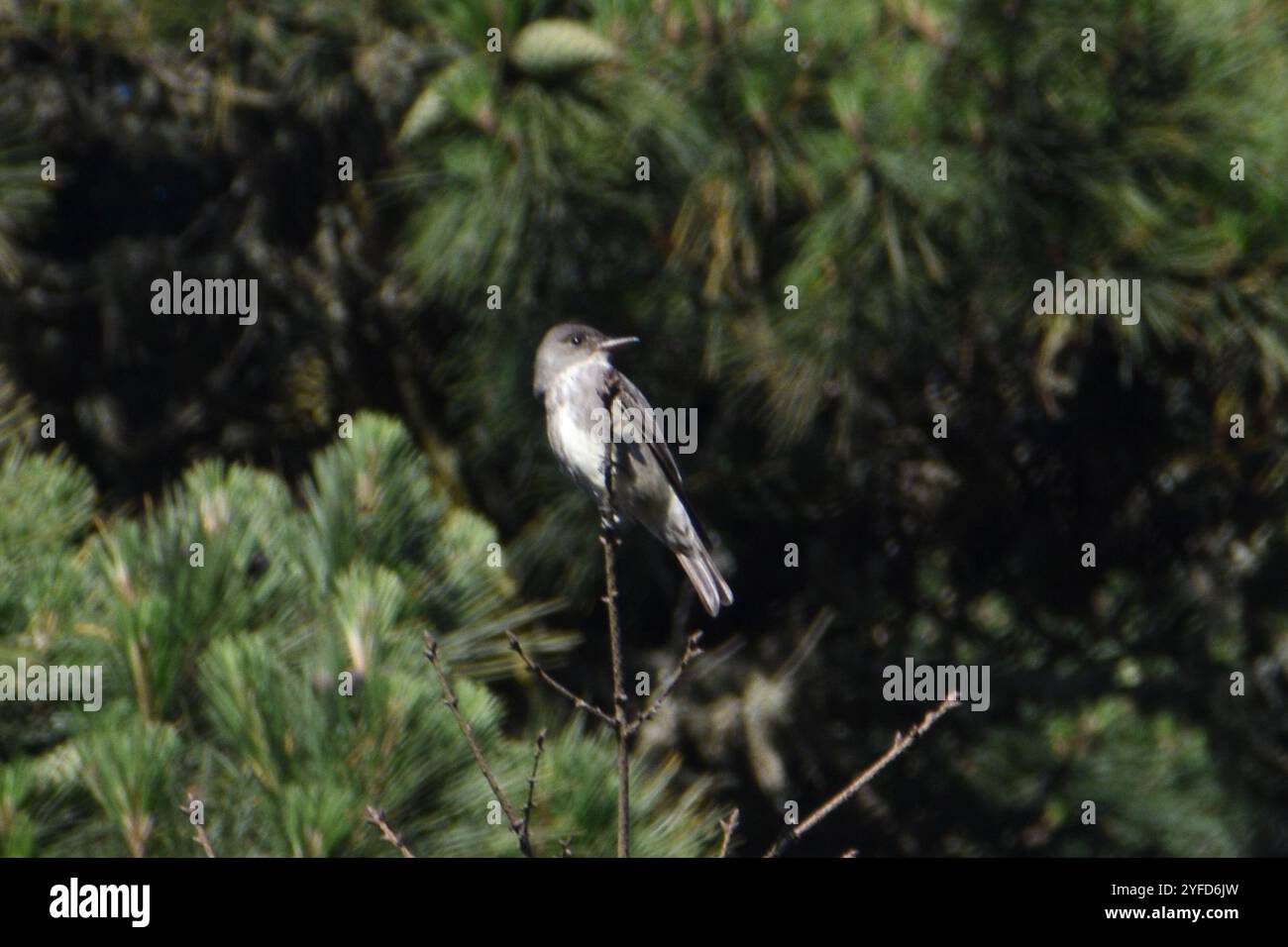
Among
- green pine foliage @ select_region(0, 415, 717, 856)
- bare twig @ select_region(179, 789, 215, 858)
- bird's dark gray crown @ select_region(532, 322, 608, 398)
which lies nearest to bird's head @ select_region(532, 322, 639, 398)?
bird's dark gray crown @ select_region(532, 322, 608, 398)

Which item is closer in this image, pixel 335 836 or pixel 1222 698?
pixel 335 836

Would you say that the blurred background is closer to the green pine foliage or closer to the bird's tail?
the green pine foliage

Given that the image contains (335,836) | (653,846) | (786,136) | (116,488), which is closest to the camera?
(335,836)

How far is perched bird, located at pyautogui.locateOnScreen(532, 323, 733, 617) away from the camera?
3629mm

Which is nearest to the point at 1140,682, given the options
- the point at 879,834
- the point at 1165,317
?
the point at 879,834

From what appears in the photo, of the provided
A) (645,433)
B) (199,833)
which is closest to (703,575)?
(645,433)

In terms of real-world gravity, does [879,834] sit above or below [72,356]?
below

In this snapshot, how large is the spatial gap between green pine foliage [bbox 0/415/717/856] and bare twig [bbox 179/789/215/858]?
0.14 feet

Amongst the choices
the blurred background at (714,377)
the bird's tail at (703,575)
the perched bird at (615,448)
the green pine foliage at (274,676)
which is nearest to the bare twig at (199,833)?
the green pine foliage at (274,676)

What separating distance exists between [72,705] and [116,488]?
7.39ft

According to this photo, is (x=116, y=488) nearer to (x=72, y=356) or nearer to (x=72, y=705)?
(x=72, y=356)

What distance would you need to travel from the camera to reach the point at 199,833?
226 centimetres

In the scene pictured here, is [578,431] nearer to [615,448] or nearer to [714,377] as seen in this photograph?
[615,448]

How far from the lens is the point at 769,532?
5.02 m
